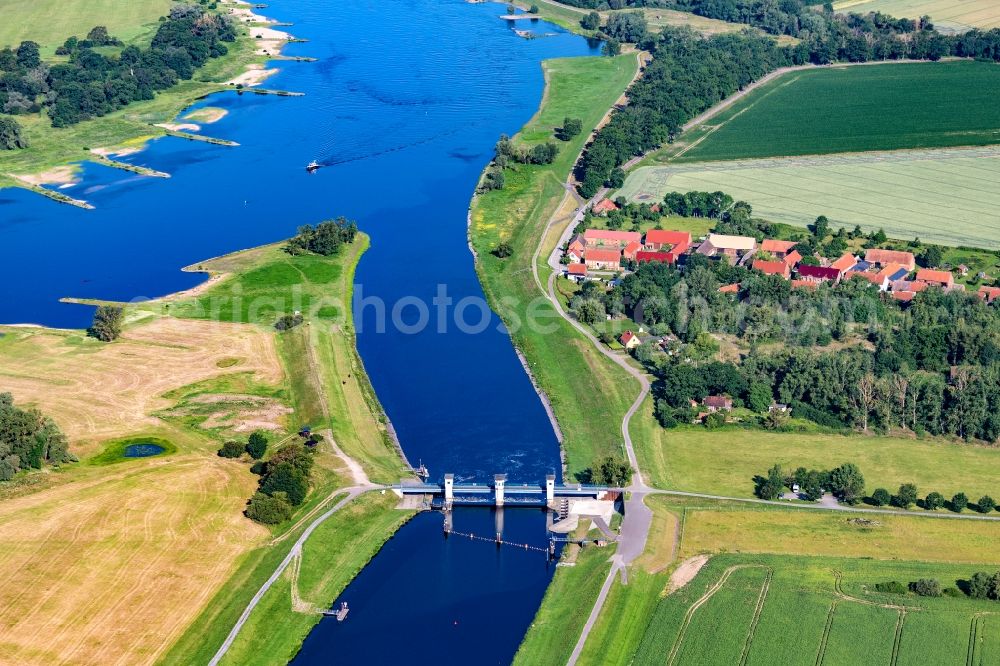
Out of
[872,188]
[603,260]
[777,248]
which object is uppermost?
[872,188]

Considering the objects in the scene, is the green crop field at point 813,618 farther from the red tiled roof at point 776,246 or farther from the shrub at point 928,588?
the red tiled roof at point 776,246

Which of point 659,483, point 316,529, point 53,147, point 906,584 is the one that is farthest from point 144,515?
point 53,147

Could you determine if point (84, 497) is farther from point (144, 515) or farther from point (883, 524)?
point (883, 524)

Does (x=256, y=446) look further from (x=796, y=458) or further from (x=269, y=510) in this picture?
(x=796, y=458)

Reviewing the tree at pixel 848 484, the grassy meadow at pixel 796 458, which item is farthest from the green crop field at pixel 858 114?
the tree at pixel 848 484

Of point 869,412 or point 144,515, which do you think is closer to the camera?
point 144,515

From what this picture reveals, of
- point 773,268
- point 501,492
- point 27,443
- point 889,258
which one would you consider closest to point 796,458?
point 501,492
